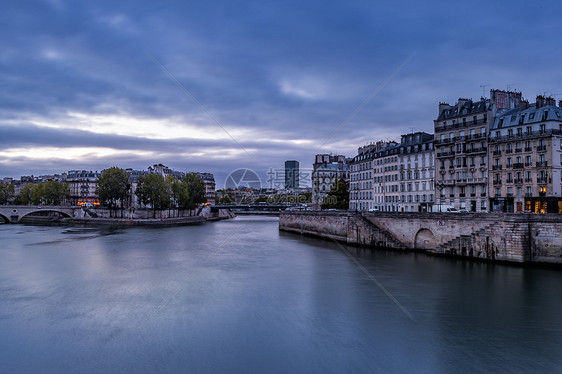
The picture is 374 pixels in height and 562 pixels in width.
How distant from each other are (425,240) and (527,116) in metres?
15.8

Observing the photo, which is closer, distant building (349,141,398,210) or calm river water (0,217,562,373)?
calm river water (0,217,562,373)

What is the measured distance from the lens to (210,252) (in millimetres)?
39375

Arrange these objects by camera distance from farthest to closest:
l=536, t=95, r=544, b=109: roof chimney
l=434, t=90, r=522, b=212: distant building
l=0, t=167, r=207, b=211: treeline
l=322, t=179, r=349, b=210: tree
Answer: l=0, t=167, r=207, b=211: treeline, l=322, t=179, r=349, b=210: tree, l=434, t=90, r=522, b=212: distant building, l=536, t=95, r=544, b=109: roof chimney

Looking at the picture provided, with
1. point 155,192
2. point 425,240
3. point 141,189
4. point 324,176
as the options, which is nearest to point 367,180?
point 324,176

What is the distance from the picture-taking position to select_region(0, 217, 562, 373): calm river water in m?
14.0

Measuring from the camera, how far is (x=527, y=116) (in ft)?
127

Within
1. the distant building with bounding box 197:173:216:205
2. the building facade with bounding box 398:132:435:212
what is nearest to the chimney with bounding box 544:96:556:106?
the building facade with bounding box 398:132:435:212

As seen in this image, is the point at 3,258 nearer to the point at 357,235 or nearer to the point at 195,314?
the point at 195,314

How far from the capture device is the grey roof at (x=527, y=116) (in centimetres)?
3675

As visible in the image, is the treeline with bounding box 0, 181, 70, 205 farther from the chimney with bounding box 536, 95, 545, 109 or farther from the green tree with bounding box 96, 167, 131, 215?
the chimney with bounding box 536, 95, 545, 109

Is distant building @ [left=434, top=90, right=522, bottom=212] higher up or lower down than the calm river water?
higher up

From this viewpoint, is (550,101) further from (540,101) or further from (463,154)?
(463,154)

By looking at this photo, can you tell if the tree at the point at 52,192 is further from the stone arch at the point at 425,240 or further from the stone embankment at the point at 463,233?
the stone arch at the point at 425,240

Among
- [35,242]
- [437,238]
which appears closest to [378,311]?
[437,238]
